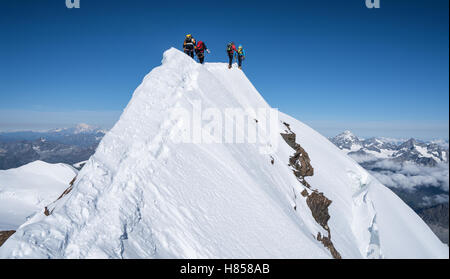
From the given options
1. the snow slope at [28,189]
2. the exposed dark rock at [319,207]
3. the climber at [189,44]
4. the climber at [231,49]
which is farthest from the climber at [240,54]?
the snow slope at [28,189]

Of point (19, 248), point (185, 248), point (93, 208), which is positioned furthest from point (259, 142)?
point (19, 248)

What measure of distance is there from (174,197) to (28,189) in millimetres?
29892

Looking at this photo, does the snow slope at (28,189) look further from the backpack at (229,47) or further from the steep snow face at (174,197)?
the backpack at (229,47)

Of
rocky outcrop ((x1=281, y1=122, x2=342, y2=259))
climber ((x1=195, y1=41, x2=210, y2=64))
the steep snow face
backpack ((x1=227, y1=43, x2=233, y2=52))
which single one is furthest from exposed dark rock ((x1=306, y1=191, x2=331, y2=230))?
backpack ((x1=227, y1=43, x2=233, y2=52))

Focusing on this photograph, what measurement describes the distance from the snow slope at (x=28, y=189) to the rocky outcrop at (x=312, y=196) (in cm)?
2257

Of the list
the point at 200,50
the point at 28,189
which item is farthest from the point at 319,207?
the point at 28,189

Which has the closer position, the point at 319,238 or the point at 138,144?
the point at 138,144

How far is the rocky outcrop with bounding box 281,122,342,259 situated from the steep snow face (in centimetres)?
101

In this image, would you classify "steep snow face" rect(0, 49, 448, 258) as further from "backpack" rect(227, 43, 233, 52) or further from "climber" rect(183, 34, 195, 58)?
"backpack" rect(227, 43, 233, 52)

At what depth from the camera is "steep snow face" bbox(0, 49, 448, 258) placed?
6289mm

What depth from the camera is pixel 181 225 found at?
7785 millimetres

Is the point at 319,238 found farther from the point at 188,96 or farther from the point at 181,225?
the point at 188,96
